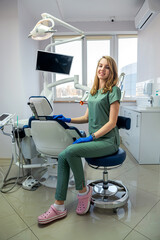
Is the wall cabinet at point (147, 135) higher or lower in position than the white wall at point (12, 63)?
lower

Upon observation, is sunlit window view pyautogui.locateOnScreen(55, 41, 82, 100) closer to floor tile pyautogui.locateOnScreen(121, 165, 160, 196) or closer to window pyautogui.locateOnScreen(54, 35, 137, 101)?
window pyautogui.locateOnScreen(54, 35, 137, 101)

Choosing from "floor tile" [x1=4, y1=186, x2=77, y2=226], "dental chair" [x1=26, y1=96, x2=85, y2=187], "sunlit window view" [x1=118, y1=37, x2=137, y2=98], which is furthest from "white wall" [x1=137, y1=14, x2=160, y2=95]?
"floor tile" [x1=4, y1=186, x2=77, y2=226]

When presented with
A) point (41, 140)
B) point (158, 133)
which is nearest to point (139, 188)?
point (158, 133)

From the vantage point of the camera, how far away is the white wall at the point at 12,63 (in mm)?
2324

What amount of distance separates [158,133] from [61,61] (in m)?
1.65

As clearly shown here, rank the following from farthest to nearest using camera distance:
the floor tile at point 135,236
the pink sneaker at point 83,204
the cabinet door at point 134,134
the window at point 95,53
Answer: the window at point 95,53
the cabinet door at point 134,134
the pink sneaker at point 83,204
the floor tile at point 135,236

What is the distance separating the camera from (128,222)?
1307 mm

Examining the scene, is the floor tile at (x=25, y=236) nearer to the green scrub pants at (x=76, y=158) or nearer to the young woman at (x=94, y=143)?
the young woman at (x=94, y=143)

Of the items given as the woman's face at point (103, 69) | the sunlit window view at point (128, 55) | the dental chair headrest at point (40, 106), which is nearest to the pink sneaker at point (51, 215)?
the dental chair headrest at point (40, 106)

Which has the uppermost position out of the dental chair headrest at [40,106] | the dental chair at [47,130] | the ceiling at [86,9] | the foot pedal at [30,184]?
the ceiling at [86,9]

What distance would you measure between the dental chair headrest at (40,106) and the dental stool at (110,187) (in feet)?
1.83

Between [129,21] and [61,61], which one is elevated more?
[129,21]

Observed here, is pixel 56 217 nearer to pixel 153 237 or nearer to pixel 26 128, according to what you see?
pixel 153 237

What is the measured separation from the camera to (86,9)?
2.93 meters
